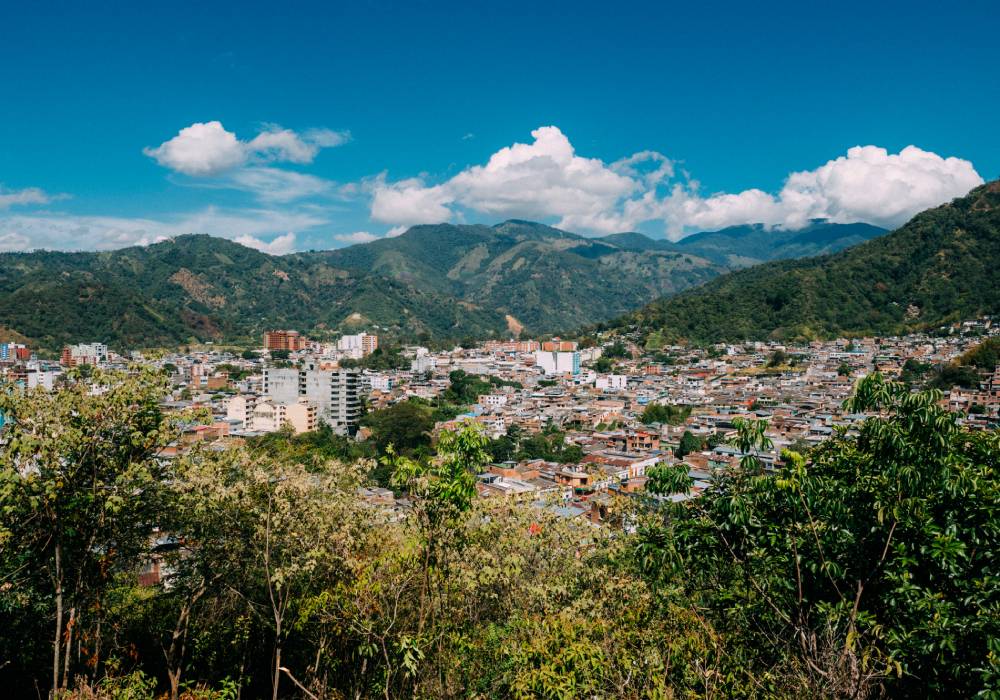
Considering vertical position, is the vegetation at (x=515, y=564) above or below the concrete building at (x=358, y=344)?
below

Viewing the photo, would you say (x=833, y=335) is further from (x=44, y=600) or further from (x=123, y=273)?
(x=123, y=273)

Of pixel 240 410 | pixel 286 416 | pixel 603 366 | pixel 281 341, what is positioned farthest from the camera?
pixel 281 341

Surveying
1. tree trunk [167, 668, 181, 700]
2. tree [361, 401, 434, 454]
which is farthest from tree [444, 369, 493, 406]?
tree trunk [167, 668, 181, 700]

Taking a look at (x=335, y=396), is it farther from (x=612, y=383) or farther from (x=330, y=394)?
(x=612, y=383)

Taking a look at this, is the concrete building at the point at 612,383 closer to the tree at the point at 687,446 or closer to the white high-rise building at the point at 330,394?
the tree at the point at 687,446

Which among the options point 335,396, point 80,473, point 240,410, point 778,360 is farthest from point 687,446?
point 778,360

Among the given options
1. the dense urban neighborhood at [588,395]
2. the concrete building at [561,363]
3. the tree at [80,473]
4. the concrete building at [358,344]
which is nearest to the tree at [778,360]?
the dense urban neighborhood at [588,395]
